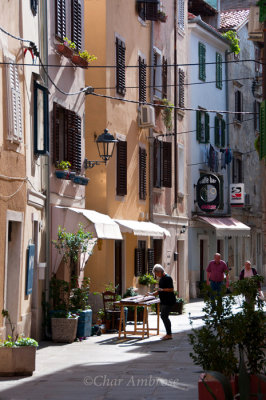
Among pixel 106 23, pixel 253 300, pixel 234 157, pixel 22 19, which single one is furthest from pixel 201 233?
pixel 253 300

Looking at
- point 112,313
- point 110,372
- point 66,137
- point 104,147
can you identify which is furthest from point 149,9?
point 110,372

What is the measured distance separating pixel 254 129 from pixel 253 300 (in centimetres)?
3753

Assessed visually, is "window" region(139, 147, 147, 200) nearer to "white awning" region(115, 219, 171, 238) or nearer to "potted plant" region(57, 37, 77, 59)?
"white awning" region(115, 219, 171, 238)

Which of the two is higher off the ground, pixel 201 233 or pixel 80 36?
pixel 80 36

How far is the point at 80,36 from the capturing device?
2230cm

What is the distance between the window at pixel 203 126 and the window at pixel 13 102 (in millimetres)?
20915

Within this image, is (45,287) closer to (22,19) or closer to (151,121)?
(22,19)

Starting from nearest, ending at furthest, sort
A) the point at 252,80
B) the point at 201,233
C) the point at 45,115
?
the point at 45,115, the point at 201,233, the point at 252,80

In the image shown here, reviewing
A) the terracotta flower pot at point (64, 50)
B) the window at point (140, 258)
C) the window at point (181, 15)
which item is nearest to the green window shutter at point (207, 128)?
the window at point (181, 15)

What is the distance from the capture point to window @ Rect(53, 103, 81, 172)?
2025 cm

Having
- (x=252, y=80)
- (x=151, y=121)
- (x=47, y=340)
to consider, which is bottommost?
(x=47, y=340)

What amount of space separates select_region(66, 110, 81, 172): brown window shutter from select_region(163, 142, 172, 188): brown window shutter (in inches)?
349

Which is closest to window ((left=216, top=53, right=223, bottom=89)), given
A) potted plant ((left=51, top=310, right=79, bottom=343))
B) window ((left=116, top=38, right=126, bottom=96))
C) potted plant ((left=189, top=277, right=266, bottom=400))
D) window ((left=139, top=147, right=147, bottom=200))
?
window ((left=139, top=147, right=147, bottom=200))

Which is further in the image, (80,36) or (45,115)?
(80,36)
